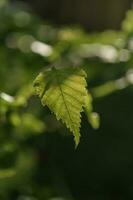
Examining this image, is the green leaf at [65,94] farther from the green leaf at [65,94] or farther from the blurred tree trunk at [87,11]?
the blurred tree trunk at [87,11]

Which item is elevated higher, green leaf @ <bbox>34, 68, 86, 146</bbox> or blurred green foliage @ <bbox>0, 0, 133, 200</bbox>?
blurred green foliage @ <bbox>0, 0, 133, 200</bbox>

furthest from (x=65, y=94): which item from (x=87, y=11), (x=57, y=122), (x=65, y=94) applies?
(x=87, y=11)

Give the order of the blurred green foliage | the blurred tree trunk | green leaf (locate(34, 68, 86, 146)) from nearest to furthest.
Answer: green leaf (locate(34, 68, 86, 146))
the blurred green foliage
the blurred tree trunk

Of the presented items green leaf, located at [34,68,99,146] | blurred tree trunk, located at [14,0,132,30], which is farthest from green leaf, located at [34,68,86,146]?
blurred tree trunk, located at [14,0,132,30]

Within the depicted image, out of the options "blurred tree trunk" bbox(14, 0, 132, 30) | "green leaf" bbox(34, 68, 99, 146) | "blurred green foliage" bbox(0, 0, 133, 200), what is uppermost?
"blurred tree trunk" bbox(14, 0, 132, 30)

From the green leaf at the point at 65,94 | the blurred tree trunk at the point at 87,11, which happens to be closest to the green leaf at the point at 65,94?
the green leaf at the point at 65,94

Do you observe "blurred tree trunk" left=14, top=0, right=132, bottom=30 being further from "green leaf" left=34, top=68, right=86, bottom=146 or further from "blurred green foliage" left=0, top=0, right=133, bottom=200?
"green leaf" left=34, top=68, right=86, bottom=146
